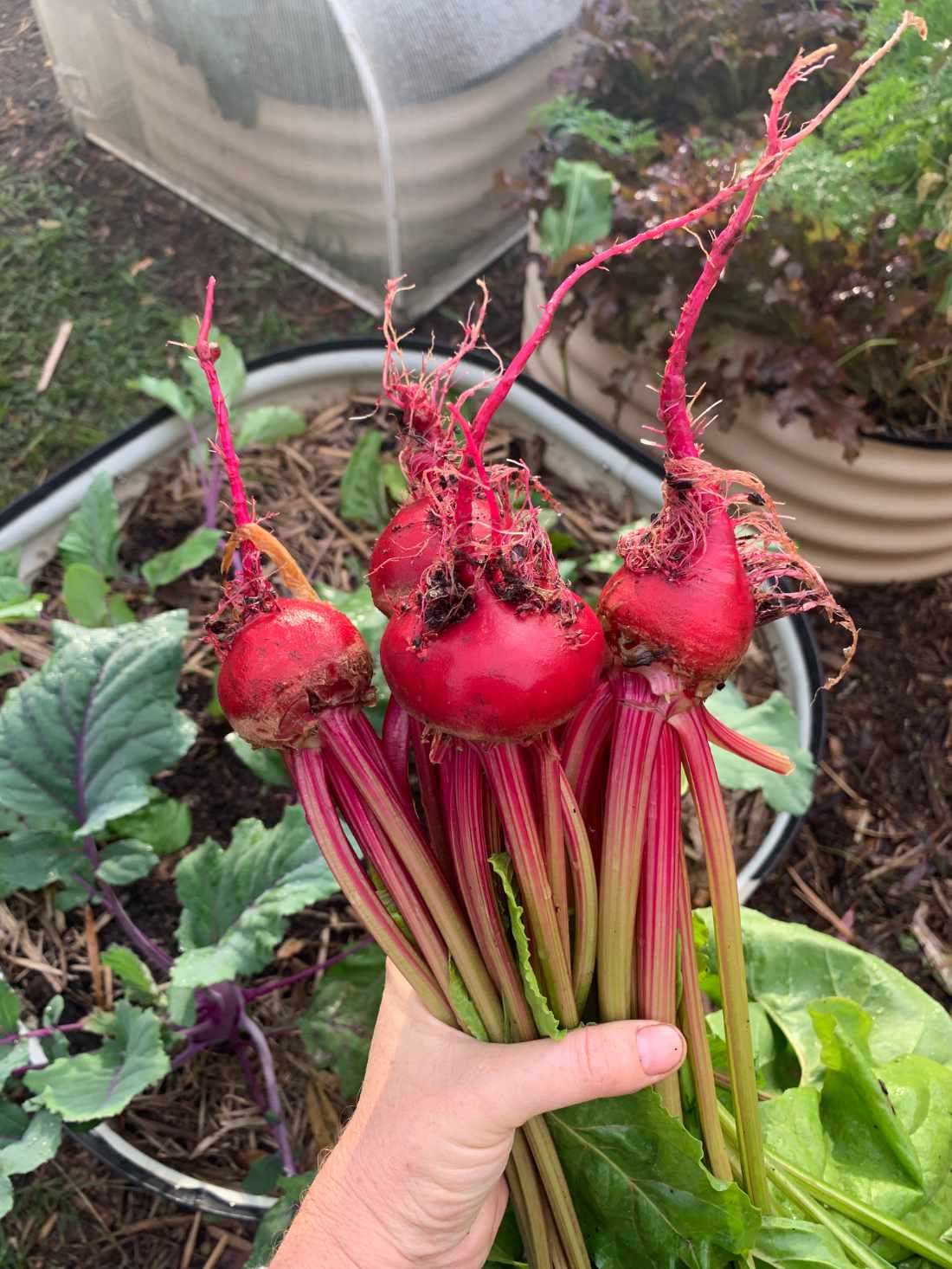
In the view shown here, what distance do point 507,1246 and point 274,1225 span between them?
33 centimetres

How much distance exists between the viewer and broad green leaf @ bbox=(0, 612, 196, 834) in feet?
5.08

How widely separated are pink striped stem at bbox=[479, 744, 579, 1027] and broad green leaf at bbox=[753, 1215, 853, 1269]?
1.36ft

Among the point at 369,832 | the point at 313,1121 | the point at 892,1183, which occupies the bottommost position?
the point at 313,1121

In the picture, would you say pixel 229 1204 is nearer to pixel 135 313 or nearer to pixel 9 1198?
pixel 9 1198

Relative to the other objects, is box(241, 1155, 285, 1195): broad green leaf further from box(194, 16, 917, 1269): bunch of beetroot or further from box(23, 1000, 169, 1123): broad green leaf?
box(194, 16, 917, 1269): bunch of beetroot

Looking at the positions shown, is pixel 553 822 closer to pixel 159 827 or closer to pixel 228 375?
pixel 159 827

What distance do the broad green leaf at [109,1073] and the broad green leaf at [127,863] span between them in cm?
21

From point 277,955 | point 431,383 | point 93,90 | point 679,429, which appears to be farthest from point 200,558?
point 93,90

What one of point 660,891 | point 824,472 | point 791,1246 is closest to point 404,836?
point 660,891

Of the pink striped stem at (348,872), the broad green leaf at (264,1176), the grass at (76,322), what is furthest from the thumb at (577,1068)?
the grass at (76,322)

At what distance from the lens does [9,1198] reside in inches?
50.6

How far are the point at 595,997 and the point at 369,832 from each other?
304 mm

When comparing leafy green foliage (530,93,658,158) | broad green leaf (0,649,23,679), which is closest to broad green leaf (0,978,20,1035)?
broad green leaf (0,649,23,679)

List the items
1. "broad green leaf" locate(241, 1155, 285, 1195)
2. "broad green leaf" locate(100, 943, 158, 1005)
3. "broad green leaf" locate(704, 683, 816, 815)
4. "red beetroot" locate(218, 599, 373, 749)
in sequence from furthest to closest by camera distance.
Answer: "broad green leaf" locate(704, 683, 816, 815) < "broad green leaf" locate(241, 1155, 285, 1195) < "broad green leaf" locate(100, 943, 158, 1005) < "red beetroot" locate(218, 599, 373, 749)
